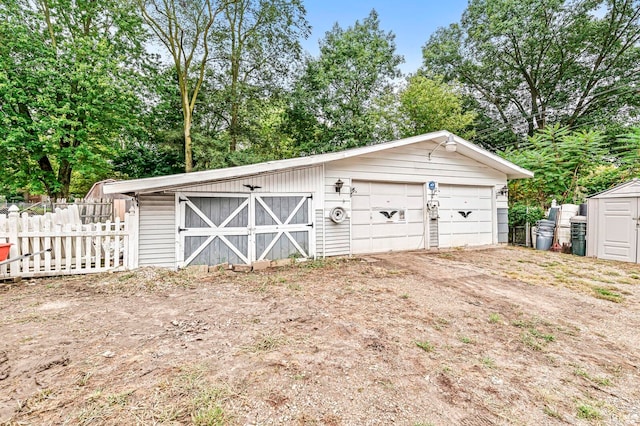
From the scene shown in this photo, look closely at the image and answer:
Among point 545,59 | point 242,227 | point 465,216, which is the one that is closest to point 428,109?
point 545,59

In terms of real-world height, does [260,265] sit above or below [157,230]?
below

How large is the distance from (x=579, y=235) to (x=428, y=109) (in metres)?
10.3

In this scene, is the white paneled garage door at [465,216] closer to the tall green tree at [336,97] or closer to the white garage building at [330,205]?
the white garage building at [330,205]

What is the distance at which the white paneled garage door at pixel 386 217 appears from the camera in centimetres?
702

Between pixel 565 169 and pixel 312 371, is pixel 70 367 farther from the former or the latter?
pixel 565 169

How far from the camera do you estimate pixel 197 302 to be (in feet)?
12.3

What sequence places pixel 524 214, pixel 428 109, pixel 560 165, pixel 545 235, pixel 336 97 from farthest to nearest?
pixel 428 109, pixel 336 97, pixel 524 214, pixel 560 165, pixel 545 235

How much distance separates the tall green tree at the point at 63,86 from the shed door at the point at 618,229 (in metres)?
15.4

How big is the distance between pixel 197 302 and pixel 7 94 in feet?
37.7

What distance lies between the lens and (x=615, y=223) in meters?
6.39

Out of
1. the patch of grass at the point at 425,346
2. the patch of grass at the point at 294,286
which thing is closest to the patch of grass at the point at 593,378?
the patch of grass at the point at 425,346

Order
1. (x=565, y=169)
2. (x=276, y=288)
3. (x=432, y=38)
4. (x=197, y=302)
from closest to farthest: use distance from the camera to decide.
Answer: (x=197, y=302) < (x=276, y=288) < (x=565, y=169) < (x=432, y=38)

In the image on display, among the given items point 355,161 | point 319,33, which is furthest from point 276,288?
point 319,33

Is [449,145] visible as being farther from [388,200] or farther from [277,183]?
[277,183]
